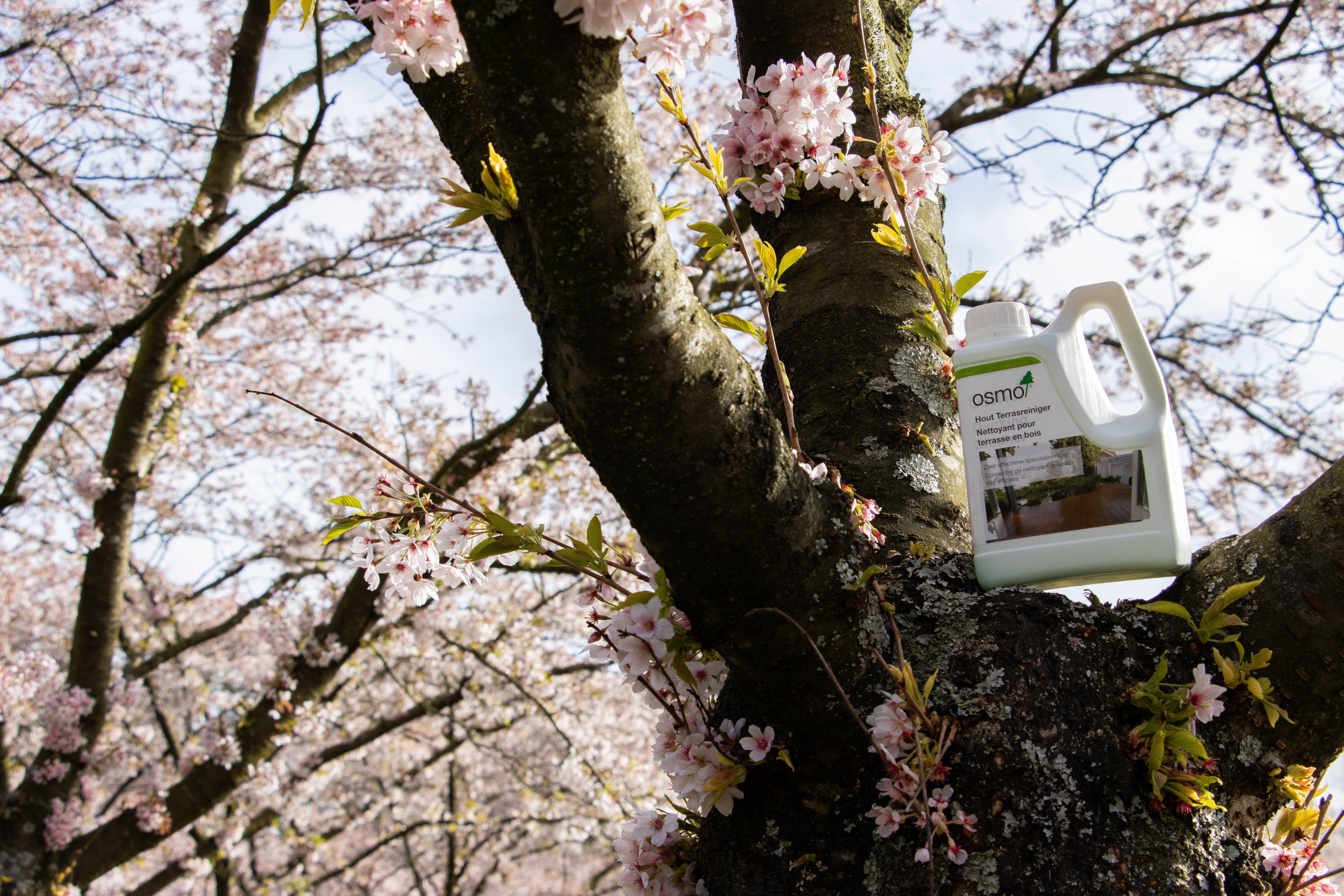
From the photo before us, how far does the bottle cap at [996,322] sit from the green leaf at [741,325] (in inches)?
12.1

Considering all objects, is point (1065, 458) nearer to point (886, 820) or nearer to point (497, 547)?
point (886, 820)

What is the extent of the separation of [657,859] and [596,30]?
101cm

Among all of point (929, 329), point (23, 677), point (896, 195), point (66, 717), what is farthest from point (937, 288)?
point (23, 677)

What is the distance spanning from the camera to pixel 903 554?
1.17 meters

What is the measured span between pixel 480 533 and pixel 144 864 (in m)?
8.63

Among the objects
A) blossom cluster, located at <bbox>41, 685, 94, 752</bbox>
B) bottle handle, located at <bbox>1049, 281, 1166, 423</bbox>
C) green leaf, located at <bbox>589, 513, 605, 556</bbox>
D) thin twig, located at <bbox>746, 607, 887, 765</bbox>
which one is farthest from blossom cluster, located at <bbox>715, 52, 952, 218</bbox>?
blossom cluster, located at <bbox>41, 685, 94, 752</bbox>

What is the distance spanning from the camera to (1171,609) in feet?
3.15

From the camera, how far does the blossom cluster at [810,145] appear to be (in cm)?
125

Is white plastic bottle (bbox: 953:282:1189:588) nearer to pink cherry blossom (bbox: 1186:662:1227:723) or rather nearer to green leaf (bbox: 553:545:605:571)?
pink cherry blossom (bbox: 1186:662:1227:723)

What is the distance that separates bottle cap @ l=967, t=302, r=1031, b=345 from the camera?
112 centimetres

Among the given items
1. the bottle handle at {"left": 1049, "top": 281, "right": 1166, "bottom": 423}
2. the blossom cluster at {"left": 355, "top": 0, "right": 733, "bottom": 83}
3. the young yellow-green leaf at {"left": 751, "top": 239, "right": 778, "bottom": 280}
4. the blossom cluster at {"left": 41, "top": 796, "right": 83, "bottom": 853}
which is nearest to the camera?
the blossom cluster at {"left": 355, "top": 0, "right": 733, "bottom": 83}

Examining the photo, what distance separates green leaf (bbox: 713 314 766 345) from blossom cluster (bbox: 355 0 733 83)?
39 centimetres

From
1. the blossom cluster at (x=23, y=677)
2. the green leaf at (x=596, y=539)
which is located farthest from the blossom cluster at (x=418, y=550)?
the blossom cluster at (x=23, y=677)

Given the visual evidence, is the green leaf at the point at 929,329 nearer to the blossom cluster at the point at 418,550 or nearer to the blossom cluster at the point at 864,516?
the blossom cluster at the point at 864,516
